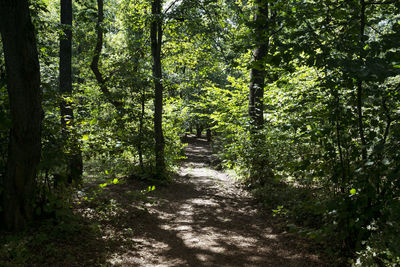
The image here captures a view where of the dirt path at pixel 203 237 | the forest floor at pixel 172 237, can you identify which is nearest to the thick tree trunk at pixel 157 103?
the dirt path at pixel 203 237

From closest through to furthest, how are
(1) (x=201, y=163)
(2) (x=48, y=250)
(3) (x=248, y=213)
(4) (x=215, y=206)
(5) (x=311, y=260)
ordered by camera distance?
(2) (x=48, y=250) < (5) (x=311, y=260) < (3) (x=248, y=213) < (4) (x=215, y=206) < (1) (x=201, y=163)

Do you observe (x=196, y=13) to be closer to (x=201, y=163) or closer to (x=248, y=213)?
(x=248, y=213)

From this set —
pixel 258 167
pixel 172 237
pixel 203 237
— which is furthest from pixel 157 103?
pixel 203 237

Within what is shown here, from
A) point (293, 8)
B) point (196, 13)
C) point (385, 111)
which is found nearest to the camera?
point (385, 111)

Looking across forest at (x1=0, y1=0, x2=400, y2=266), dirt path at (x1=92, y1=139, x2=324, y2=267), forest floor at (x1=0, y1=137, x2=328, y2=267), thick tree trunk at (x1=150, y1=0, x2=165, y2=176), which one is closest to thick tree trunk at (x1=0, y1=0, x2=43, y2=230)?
forest at (x1=0, y1=0, x2=400, y2=266)

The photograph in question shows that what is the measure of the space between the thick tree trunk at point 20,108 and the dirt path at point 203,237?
173 cm

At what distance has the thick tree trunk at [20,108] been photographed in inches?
146

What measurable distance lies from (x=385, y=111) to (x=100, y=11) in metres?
12.7

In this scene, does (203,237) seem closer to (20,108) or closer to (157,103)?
(20,108)

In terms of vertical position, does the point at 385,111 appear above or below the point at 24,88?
below

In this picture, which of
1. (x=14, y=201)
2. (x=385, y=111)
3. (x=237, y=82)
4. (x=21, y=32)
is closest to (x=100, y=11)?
(x=237, y=82)

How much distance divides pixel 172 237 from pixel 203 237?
0.67 metres

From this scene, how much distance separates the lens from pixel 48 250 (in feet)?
13.6

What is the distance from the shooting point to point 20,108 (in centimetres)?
389
